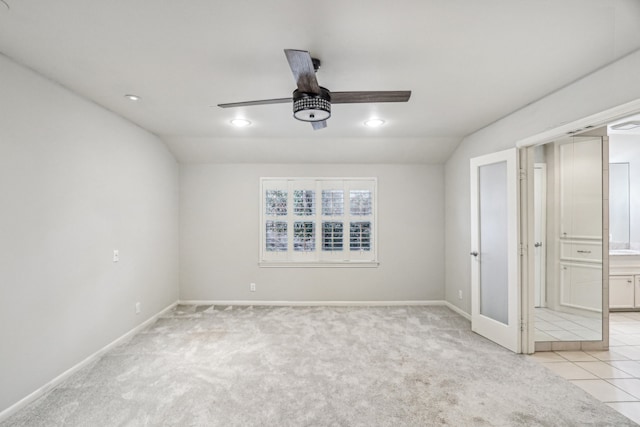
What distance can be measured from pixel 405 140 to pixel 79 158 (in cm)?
395

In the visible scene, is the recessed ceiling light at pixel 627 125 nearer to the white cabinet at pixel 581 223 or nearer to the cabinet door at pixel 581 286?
the white cabinet at pixel 581 223

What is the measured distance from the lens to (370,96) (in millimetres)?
2156

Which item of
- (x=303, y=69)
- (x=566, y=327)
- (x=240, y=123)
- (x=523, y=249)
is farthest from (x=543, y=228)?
(x=240, y=123)

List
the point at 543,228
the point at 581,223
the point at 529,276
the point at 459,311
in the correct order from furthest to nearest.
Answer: the point at 459,311
the point at 543,228
the point at 581,223
the point at 529,276

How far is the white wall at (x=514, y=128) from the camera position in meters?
2.15

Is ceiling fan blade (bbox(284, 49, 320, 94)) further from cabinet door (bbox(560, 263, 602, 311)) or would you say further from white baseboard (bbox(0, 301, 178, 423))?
cabinet door (bbox(560, 263, 602, 311))

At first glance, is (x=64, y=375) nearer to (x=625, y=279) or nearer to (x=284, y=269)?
(x=284, y=269)

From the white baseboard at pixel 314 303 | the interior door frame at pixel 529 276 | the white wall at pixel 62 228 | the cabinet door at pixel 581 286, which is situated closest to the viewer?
the white wall at pixel 62 228

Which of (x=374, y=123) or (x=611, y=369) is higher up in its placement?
(x=374, y=123)

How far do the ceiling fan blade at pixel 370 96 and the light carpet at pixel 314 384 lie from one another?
2.29 metres

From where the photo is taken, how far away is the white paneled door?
3.14 metres

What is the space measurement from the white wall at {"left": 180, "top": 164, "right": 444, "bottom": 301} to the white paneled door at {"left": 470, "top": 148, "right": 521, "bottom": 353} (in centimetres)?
126

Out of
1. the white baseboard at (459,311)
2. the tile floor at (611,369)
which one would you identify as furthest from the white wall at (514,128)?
the tile floor at (611,369)

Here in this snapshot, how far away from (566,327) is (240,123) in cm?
465
